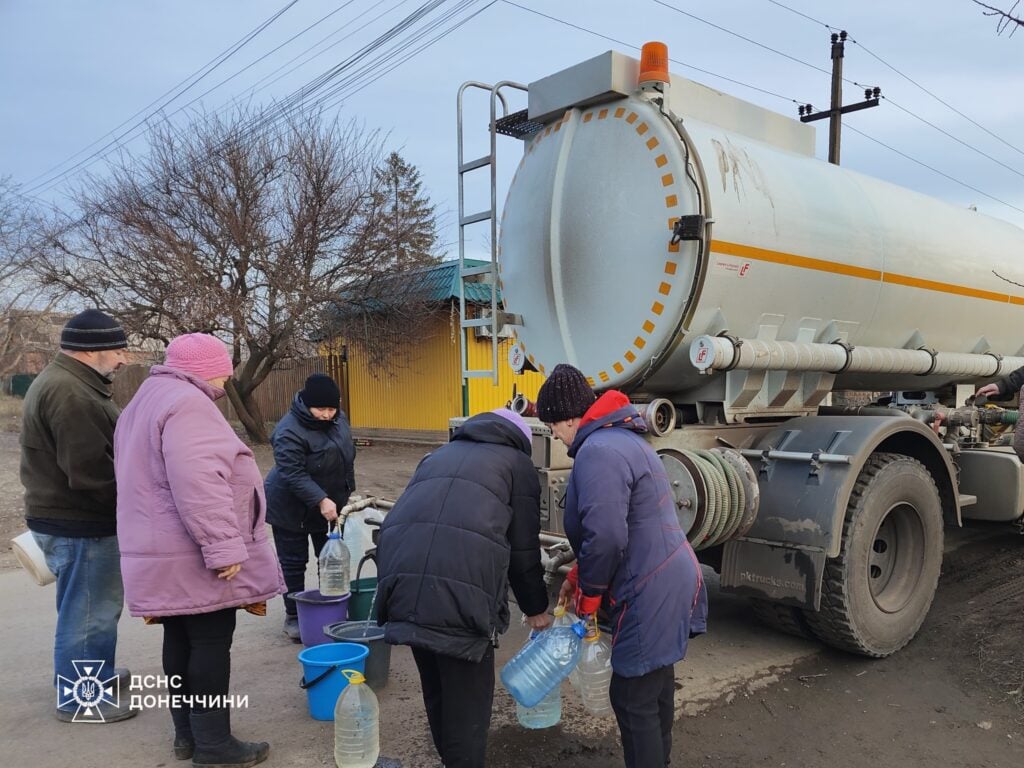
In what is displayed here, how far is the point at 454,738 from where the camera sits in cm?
272

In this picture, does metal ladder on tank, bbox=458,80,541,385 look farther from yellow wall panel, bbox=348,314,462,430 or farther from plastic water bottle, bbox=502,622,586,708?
yellow wall panel, bbox=348,314,462,430

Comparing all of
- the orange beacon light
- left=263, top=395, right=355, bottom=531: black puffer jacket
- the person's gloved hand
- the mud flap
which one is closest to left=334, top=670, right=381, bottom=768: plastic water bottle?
the person's gloved hand

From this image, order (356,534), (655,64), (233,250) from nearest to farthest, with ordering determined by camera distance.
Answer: (655,64)
(356,534)
(233,250)

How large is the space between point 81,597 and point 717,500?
3020 mm

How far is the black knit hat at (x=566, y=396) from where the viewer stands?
291 cm

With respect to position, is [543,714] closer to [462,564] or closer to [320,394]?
[462,564]

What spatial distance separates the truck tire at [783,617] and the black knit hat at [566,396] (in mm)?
2104

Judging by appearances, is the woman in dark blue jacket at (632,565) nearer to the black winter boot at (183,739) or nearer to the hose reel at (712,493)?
the hose reel at (712,493)

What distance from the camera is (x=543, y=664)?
10.4 ft

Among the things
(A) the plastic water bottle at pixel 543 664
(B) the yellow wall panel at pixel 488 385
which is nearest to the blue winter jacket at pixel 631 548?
(A) the plastic water bottle at pixel 543 664

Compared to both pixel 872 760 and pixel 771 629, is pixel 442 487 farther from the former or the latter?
pixel 771 629

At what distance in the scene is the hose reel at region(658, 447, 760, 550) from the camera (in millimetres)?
3658

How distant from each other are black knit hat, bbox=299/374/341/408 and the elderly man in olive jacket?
114cm

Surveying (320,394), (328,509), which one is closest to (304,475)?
(328,509)
